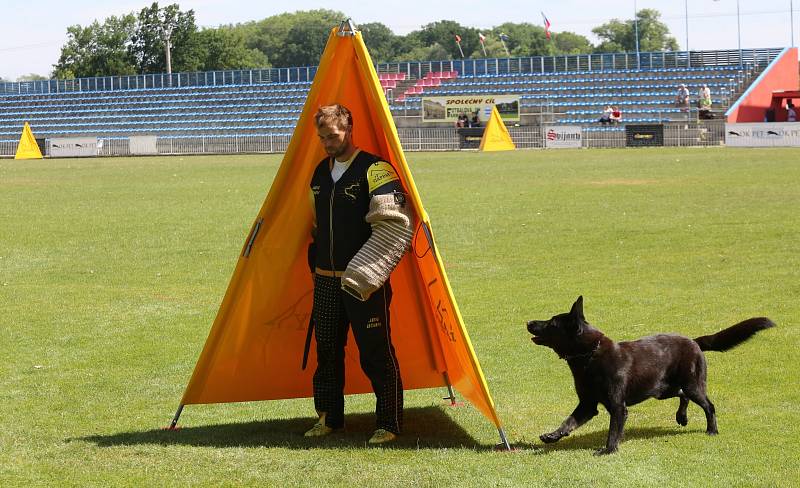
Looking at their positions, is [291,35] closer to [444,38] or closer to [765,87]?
[444,38]

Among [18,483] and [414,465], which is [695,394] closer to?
[414,465]

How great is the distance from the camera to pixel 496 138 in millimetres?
49219

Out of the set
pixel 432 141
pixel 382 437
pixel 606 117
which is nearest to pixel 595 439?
pixel 382 437

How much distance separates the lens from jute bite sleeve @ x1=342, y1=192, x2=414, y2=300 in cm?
644

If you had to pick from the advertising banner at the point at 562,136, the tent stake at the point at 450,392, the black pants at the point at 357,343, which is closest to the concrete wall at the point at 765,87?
the advertising banner at the point at 562,136

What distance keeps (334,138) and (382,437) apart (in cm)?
190

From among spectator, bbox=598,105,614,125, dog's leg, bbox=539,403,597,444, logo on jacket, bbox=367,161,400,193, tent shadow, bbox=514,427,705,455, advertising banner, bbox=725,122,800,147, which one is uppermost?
spectator, bbox=598,105,614,125

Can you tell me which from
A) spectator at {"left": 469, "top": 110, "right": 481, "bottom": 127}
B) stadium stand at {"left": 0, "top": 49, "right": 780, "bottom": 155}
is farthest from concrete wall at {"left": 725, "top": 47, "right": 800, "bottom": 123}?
spectator at {"left": 469, "top": 110, "right": 481, "bottom": 127}

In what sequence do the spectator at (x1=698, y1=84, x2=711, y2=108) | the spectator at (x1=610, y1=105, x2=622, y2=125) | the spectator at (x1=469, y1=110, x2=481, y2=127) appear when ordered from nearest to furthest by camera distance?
the spectator at (x1=698, y1=84, x2=711, y2=108) < the spectator at (x1=610, y1=105, x2=622, y2=125) < the spectator at (x1=469, y1=110, x2=481, y2=127)

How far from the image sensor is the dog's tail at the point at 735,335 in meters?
6.84

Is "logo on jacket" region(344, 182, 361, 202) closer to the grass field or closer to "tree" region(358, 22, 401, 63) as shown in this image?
the grass field

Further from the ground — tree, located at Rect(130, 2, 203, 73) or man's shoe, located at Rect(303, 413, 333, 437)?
tree, located at Rect(130, 2, 203, 73)

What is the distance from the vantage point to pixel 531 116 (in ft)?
192

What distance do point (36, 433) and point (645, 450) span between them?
13.1ft
